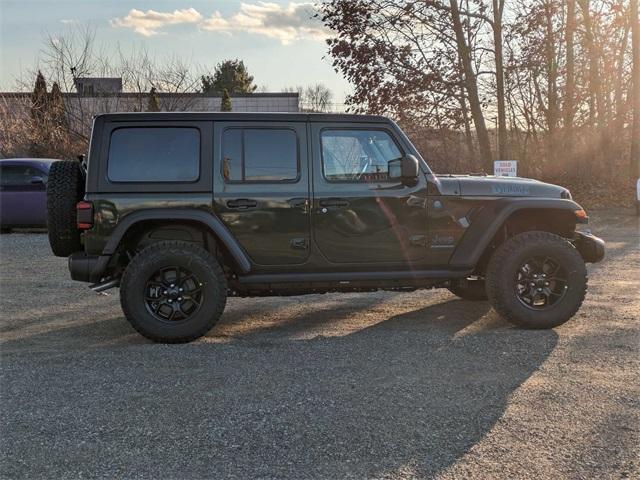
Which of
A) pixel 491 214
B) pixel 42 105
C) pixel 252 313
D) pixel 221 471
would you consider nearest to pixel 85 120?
pixel 42 105

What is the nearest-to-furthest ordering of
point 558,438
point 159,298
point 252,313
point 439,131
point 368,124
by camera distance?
point 558,438 → point 159,298 → point 368,124 → point 252,313 → point 439,131

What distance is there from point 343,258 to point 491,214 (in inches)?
55.1

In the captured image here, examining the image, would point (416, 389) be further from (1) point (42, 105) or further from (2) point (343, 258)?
(1) point (42, 105)

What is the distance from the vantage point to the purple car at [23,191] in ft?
41.2

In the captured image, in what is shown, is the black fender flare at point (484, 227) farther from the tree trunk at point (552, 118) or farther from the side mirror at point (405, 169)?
the tree trunk at point (552, 118)

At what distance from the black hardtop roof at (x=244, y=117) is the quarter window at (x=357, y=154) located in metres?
0.12

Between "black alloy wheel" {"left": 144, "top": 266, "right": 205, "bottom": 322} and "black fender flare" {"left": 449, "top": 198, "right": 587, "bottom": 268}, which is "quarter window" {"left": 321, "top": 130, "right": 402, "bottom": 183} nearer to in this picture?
"black fender flare" {"left": 449, "top": 198, "right": 587, "bottom": 268}

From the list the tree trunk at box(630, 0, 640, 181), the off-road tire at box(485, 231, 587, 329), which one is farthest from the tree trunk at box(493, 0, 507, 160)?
the off-road tire at box(485, 231, 587, 329)

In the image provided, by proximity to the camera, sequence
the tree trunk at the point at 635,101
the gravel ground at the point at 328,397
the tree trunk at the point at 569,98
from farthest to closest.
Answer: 1. the tree trunk at the point at 569,98
2. the tree trunk at the point at 635,101
3. the gravel ground at the point at 328,397

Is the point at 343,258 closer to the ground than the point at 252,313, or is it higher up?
higher up

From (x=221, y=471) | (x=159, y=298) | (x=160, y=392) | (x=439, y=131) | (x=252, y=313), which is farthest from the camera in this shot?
(x=439, y=131)

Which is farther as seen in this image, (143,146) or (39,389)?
(143,146)

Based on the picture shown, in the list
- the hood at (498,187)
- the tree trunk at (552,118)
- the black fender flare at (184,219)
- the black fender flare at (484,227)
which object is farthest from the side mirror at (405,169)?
the tree trunk at (552,118)

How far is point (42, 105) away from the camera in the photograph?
2336cm
